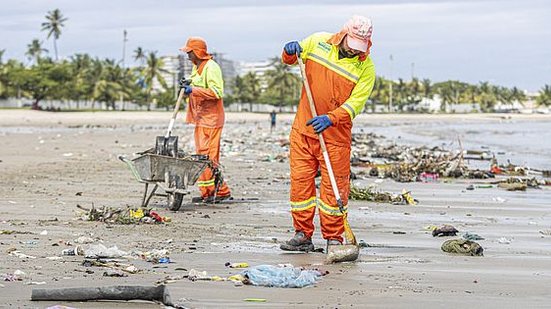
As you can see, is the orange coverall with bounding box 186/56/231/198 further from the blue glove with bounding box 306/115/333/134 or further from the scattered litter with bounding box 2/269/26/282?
the scattered litter with bounding box 2/269/26/282

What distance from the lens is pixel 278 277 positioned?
6.18 m

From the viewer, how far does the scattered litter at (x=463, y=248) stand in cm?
764

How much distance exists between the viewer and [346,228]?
25.4 ft

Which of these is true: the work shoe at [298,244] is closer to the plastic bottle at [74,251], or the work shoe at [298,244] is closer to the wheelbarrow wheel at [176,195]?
the plastic bottle at [74,251]

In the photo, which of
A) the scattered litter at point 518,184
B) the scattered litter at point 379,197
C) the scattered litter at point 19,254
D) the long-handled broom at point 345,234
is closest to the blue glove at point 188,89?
the scattered litter at point 379,197

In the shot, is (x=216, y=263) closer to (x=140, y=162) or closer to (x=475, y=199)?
(x=140, y=162)

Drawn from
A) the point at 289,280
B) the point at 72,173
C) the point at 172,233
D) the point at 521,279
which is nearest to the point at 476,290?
the point at 521,279

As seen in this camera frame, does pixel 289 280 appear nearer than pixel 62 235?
Yes

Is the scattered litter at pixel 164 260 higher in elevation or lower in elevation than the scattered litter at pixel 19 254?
higher

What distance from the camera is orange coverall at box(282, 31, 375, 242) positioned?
7754 mm

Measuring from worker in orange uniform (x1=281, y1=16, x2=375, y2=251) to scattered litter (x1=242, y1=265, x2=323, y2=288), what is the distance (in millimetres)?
1345

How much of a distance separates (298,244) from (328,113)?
1068mm

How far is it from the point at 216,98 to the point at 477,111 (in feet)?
584

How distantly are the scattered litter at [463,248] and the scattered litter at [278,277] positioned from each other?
1733 millimetres
